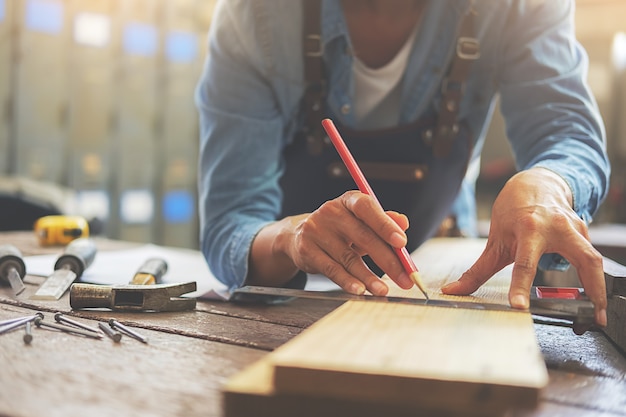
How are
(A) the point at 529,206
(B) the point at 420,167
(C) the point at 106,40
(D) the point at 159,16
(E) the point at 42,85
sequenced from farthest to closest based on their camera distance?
(D) the point at 159,16
(C) the point at 106,40
(E) the point at 42,85
(B) the point at 420,167
(A) the point at 529,206

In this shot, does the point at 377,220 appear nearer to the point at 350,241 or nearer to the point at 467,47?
the point at 350,241

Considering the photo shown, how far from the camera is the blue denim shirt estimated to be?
Answer: 1303 mm

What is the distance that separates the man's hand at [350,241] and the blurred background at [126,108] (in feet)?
8.68

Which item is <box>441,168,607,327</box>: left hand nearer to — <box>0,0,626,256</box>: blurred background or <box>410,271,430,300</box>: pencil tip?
<box>410,271,430,300</box>: pencil tip

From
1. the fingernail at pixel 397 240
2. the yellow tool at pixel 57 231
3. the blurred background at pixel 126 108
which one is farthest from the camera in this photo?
the blurred background at pixel 126 108

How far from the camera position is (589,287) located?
0.85 m

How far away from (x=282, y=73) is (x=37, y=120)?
2.99m

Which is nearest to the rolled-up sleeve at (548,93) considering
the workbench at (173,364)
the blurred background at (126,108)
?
the workbench at (173,364)

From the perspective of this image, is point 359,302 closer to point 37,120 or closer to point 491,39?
point 491,39

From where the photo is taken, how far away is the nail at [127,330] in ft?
2.66

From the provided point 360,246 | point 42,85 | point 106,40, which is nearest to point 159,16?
point 106,40

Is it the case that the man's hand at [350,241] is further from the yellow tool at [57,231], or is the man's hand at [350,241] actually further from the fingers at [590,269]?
the yellow tool at [57,231]

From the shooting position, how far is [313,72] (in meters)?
1.38

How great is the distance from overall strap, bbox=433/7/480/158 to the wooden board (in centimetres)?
79
